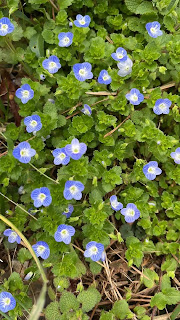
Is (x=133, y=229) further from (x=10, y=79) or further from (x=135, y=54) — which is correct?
(x=10, y=79)

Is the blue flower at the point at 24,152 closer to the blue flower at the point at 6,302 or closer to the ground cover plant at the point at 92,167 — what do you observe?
the ground cover plant at the point at 92,167

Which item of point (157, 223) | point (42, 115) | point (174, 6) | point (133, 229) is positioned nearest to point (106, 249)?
point (133, 229)

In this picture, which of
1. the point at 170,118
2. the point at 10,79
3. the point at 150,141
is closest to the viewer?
the point at 150,141

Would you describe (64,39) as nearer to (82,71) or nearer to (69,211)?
(82,71)

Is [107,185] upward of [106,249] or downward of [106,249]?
upward

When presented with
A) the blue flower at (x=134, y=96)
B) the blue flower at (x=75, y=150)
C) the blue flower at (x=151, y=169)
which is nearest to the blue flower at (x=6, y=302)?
the blue flower at (x=75, y=150)

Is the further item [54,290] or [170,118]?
[170,118]

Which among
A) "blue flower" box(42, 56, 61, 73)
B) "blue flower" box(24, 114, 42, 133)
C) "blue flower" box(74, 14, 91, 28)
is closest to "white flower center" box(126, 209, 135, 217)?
"blue flower" box(24, 114, 42, 133)
